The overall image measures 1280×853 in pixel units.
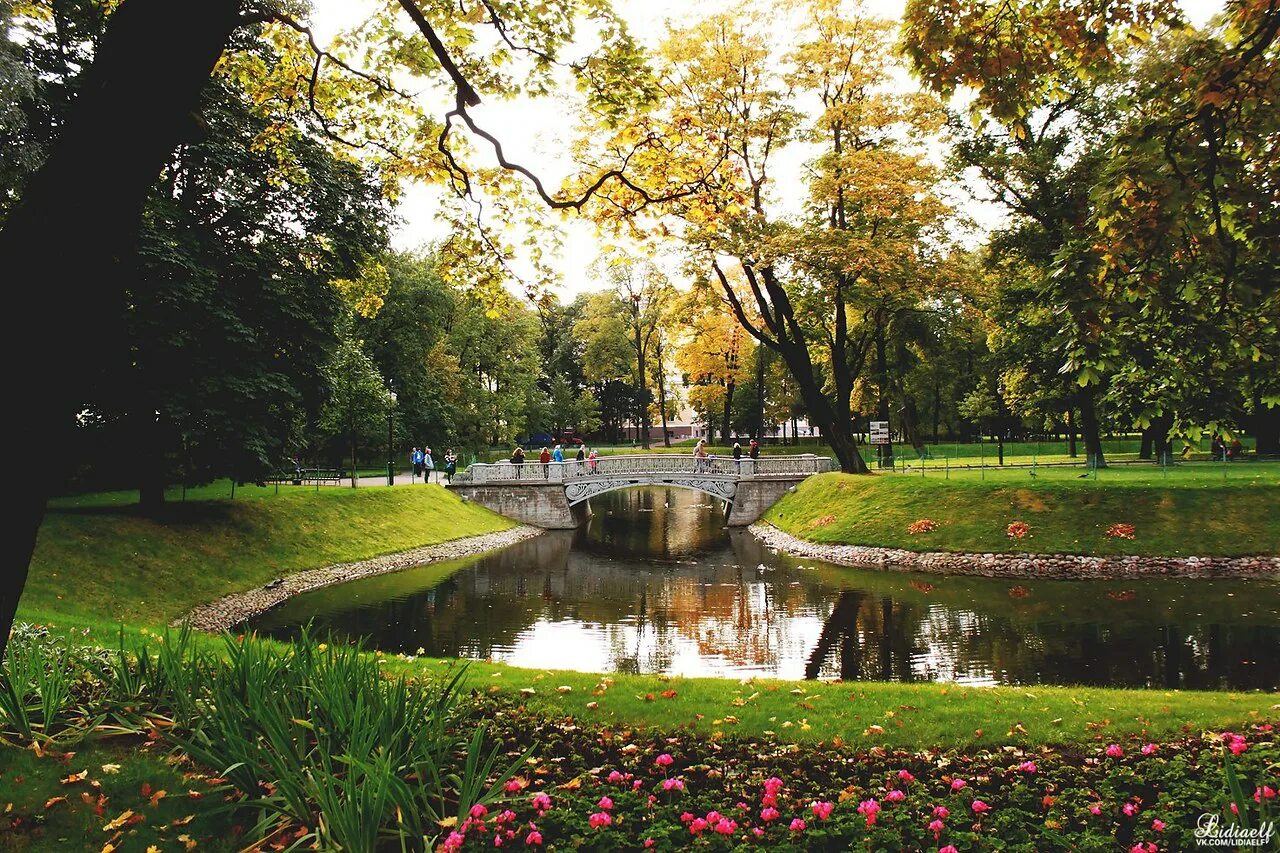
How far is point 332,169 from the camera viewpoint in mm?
20594

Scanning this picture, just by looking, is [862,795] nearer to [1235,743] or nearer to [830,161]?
[1235,743]

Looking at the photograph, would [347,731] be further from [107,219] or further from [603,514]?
[603,514]

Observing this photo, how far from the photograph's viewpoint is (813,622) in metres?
16.2

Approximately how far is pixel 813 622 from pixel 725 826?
12.8 metres

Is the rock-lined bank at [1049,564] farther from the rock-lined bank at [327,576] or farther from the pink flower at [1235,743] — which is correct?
the pink flower at [1235,743]

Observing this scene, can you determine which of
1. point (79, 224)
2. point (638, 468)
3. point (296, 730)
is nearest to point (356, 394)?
point (638, 468)

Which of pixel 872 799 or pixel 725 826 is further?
pixel 872 799

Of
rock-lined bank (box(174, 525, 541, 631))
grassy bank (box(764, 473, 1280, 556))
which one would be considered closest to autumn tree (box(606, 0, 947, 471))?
grassy bank (box(764, 473, 1280, 556))

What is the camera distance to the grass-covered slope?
49.3ft

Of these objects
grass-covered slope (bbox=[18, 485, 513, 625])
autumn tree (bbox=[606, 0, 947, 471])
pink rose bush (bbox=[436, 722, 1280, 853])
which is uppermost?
autumn tree (bbox=[606, 0, 947, 471])

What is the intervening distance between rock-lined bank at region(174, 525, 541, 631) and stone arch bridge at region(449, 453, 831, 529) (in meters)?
2.35

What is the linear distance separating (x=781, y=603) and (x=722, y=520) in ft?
63.6

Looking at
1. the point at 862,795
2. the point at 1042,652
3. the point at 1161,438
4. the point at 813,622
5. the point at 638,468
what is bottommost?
the point at 813,622

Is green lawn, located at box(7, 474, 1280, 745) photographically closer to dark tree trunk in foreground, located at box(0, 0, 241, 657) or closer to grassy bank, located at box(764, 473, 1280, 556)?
grassy bank, located at box(764, 473, 1280, 556)
